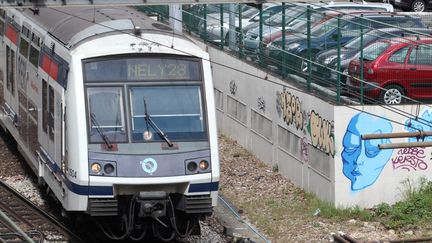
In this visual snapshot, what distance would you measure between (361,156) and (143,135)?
4.88 metres

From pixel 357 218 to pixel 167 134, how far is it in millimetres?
4484

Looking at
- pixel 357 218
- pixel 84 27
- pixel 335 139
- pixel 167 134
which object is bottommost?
pixel 357 218

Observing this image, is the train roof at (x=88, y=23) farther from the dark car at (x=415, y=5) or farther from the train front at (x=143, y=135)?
the dark car at (x=415, y=5)

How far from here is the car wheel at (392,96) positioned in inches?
758

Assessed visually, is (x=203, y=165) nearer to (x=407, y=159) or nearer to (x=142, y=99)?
(x=142, y=99)

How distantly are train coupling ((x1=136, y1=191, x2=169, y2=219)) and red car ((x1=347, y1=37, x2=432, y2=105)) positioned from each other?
18.4 feet

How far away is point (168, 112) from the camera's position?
592 inches

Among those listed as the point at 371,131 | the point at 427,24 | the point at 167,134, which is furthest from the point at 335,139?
the point at 427,24

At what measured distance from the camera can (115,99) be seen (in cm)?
1505

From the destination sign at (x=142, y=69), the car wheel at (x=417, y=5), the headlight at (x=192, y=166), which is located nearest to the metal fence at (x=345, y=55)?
the destination sign at (x=142, y=69)

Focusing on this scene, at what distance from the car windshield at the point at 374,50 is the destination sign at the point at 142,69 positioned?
6107 millimetres

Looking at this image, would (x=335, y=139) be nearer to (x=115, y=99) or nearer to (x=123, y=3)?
(x=115, y=99)

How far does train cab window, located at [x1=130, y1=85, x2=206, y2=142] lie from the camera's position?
15.0 m

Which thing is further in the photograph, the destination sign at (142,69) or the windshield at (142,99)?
the destination sign at (142,69)
